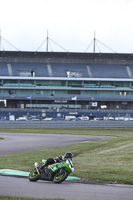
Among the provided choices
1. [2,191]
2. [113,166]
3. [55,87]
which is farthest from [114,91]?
[2,191]

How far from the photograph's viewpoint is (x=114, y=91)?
105562mm

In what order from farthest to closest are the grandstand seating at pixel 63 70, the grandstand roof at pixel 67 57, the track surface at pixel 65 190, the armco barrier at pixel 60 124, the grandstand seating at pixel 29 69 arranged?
the grandstand roof at pixel 67 57 → the grandstand seating at pixel 63 70 → the grandstand seating at pixel 29 69 → the armco barrier at pixel 60 124 → the track surface at pixel 65 190

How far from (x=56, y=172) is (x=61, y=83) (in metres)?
90.1

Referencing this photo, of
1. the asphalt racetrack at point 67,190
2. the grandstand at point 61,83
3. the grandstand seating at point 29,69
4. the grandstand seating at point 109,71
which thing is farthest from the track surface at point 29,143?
the grandstand seating at point 109,71

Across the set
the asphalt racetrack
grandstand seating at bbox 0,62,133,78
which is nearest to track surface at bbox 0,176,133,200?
the asphalt racetrack

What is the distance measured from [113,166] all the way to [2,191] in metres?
7.98

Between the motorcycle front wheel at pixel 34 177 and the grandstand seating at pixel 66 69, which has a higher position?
the grandstand seating at pixel 66 69

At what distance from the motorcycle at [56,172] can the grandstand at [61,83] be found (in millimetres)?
82261

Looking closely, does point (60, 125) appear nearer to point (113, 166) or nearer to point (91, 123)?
point (91, 123)

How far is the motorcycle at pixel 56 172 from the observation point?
14609 millimetres

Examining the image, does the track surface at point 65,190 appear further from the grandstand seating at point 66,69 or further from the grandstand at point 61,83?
the grandstand seating at point 66,69

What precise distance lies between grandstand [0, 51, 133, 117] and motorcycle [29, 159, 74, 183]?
270 ft

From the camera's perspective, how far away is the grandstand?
4045 inches

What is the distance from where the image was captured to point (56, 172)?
1488 cm
